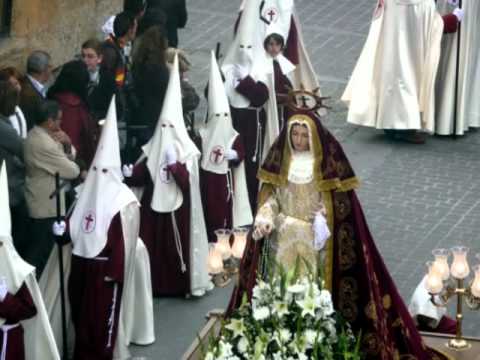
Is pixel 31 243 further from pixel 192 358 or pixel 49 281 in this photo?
pixel 192 358

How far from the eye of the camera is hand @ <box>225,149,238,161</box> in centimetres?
1602

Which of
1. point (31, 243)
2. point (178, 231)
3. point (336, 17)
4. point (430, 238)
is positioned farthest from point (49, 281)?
point (336, 17)

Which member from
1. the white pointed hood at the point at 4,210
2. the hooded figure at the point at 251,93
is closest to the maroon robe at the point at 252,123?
the hooded figure at the point at 251,93

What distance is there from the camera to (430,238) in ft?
55.2

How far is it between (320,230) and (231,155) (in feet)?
11.3

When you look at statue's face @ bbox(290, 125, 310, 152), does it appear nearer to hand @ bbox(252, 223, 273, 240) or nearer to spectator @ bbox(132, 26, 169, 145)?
hand @ bbox(252, 223, 273, 240)

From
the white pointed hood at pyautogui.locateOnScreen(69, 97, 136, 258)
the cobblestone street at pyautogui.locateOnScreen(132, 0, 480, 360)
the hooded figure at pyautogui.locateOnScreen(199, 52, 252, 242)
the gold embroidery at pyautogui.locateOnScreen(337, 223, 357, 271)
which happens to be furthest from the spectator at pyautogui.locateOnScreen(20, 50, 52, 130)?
the gold embroidery at pyautogui.locateOnScreen(337, 223, 357, 271)

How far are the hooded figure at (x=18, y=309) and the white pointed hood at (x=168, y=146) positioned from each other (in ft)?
7.48

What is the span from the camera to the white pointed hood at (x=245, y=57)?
1686 centimetres

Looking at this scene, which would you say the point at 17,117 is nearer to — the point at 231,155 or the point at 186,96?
the point at 186,96

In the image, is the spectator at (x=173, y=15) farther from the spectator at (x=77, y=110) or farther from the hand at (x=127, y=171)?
the hand at (x=127, y=171)

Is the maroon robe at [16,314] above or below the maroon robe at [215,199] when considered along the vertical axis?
below

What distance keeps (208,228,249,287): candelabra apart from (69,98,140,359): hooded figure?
45.4 inches

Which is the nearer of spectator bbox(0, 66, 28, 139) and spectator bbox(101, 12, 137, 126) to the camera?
spectator bbox(0, 66, 28, 139)
